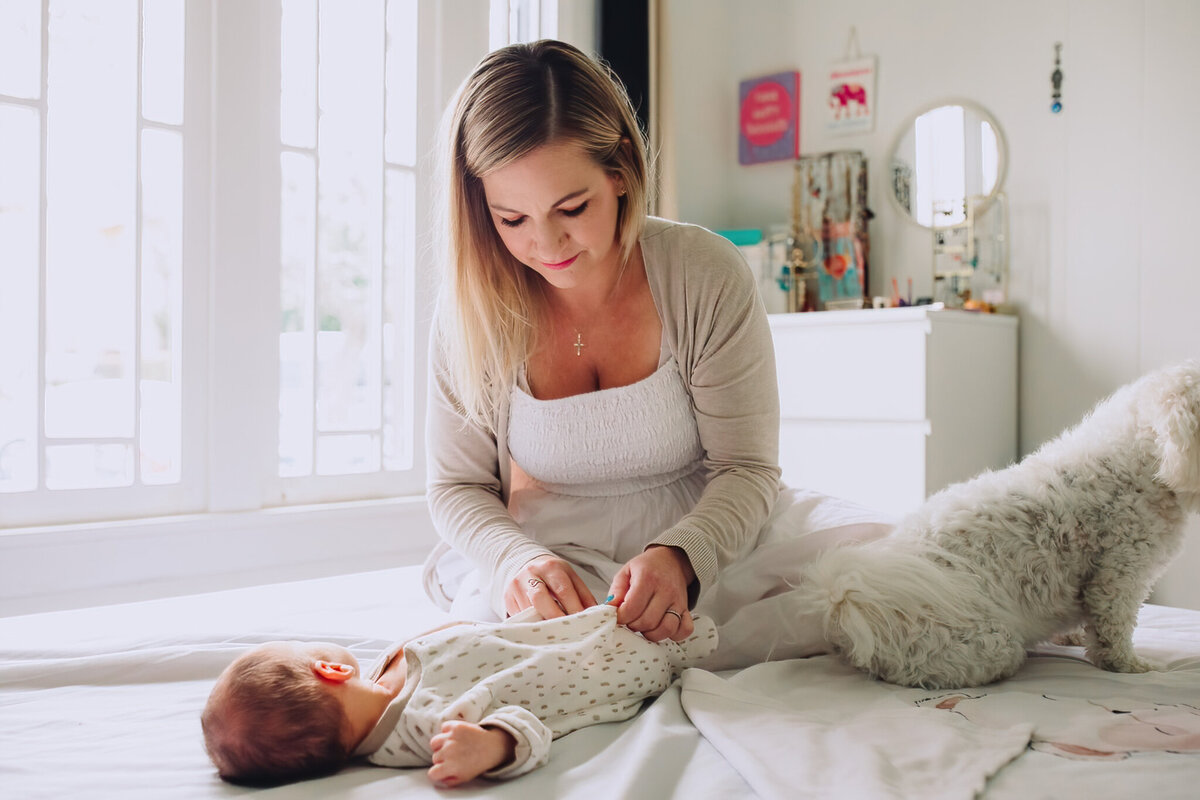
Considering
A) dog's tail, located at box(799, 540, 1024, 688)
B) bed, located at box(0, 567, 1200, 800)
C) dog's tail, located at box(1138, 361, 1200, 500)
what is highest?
dog's tail, located at box(1138, 361, 1200, 500)

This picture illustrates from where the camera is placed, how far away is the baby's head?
825 millimetres

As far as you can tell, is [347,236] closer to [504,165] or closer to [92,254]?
[92,254]

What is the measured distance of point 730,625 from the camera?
1.21 metres

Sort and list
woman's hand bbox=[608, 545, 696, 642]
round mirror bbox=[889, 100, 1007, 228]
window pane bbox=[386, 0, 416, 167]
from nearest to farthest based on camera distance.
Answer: woman's hand bbox=[608, 545, 696, 642] → window pane bbox=[386, 0, 416, 167] → round mirror bbox=[889, 100, 1007, 228]

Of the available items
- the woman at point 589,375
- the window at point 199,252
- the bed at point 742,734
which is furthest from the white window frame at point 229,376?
the woman at point 589,375

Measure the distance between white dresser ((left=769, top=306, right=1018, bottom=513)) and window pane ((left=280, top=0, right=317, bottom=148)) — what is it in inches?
56.5

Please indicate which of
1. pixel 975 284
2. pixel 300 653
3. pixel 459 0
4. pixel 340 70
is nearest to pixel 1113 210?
pixel 975 284

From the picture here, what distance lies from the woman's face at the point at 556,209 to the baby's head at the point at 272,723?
0.61m

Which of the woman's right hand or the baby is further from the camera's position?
the woman's right hand

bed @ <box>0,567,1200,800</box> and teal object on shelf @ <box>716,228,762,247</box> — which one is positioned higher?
teal object on shelf @ <box>716,228,762,247</box>

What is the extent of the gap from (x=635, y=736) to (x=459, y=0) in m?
2.44

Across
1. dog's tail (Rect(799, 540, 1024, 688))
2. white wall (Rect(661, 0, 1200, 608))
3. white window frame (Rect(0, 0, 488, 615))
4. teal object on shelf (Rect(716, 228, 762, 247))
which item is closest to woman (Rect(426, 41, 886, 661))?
dog's tail (Rect(799, 540, 1024, 688))

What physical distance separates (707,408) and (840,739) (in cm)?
56

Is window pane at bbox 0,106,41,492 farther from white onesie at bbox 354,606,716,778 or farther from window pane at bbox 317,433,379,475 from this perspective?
white onesie at bbox 354,606,716,778
